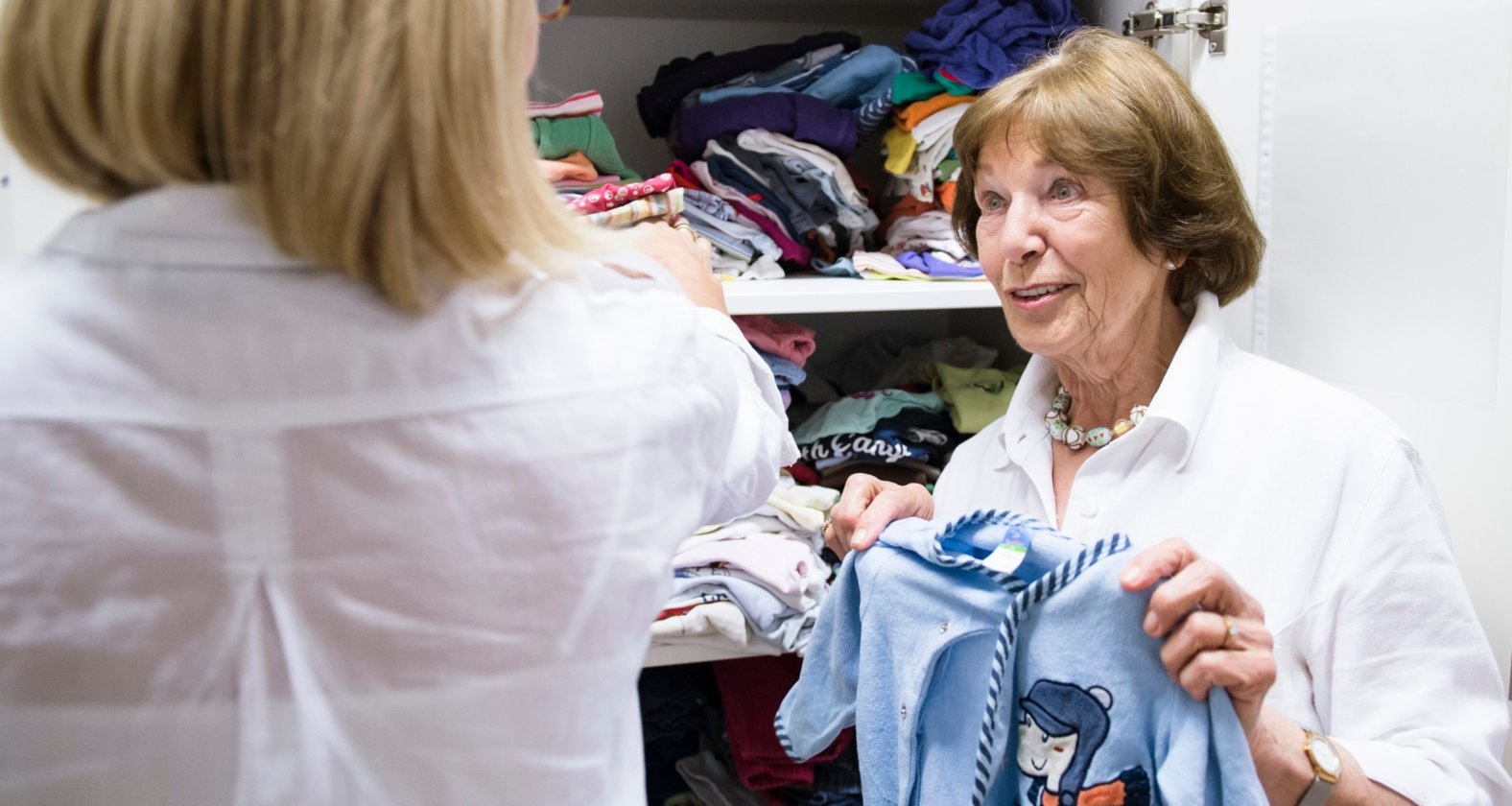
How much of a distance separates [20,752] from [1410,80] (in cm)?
136

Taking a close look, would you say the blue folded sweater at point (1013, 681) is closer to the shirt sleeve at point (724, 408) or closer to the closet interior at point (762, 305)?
the shirt sleeve at point (724, 408)

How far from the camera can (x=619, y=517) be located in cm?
60

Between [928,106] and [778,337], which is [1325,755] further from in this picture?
[928,106]

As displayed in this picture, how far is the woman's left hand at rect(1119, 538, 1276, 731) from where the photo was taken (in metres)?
0.83

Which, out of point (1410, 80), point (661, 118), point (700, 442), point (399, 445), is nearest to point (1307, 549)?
point (1410, 80)

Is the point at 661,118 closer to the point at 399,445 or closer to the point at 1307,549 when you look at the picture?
the point at 1307,549

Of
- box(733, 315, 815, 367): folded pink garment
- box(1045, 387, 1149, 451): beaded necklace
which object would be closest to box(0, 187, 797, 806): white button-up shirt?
box(1045, 387, 1149, 451): beaded necklace

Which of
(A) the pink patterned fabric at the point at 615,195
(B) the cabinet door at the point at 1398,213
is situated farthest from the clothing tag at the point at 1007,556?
(A) the pink patterned fabric at the point at 615,195

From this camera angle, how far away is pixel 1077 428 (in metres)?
1.28

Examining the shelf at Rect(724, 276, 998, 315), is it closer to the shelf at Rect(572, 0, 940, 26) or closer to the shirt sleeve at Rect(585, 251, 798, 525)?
the shelf at Rect(572, 0, 940, 26)

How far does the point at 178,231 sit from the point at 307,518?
14cm

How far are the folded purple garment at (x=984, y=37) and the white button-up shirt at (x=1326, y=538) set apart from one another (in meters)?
0.58

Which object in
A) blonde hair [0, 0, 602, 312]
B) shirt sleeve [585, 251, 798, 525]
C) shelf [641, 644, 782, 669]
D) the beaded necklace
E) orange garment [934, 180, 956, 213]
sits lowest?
shelf [641, 644, 782, 669]

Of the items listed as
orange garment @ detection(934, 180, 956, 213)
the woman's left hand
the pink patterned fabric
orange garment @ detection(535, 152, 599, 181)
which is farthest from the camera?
orange garment @ detection(934, 180, 956, 213)
